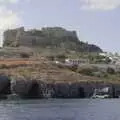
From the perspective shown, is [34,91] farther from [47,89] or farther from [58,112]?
[58,112]

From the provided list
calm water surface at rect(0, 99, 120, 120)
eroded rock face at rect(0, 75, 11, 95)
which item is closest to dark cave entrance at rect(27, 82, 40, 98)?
eroded rock face at rect(0, 75, 11, 95)

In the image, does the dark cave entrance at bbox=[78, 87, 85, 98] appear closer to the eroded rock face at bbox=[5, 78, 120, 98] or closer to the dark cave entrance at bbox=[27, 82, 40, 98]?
the eroded rock face at bbox=[5, 78, 120, 98]

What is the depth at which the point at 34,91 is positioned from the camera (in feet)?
503

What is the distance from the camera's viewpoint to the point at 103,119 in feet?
250

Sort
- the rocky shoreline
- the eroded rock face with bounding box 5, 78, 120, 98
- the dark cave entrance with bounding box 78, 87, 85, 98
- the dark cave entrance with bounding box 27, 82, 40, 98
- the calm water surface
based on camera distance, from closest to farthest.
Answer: the calm water surface, the rocky shoreline, the eroded rock face with bounding box 5, 78, 120, 98, the dark cave entrance with bounding box 27, 82, 40, 98, the dark cave entrance with bounding box 78, 87, 85, 98

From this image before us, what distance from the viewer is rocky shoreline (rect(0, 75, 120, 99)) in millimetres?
147375

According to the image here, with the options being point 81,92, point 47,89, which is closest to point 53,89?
point 47,89

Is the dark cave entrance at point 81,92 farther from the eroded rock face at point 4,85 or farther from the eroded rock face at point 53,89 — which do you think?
the eroded rock face at point 4,85

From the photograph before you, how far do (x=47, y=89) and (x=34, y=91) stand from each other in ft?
12.4

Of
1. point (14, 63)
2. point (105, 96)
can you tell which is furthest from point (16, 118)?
point (14, 63)

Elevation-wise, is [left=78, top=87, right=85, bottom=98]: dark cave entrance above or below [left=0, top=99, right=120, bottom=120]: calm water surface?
above

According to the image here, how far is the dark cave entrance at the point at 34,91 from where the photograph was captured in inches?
5955

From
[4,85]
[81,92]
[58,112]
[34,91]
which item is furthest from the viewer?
[81,92]

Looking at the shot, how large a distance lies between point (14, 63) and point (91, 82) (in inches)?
1278
